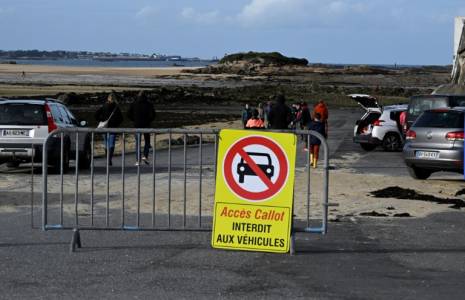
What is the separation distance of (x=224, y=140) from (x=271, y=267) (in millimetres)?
1428

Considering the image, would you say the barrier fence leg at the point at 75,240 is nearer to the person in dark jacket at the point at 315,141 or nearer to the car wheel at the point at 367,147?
the person in dark jacket at the point at 315,141

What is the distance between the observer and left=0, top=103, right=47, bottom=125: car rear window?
19.8 m

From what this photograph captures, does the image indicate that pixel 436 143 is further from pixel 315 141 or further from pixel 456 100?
pixel 456 100

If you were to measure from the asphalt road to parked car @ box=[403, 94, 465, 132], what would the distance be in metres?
13.6

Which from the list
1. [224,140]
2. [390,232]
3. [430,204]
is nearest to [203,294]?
[224,140]

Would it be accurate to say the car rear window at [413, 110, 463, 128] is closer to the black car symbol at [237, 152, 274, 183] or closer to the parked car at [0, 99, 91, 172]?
the parked car at [0, 99, 91, 172]

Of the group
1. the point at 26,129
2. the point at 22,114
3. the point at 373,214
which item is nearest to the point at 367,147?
the point at 22,114

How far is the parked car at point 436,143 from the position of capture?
18.4 metres

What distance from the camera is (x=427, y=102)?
85.5 ft

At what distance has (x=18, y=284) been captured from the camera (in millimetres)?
8586

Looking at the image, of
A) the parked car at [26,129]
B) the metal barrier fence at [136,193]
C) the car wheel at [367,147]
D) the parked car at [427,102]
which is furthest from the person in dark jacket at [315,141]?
the car wheel at [367,147]

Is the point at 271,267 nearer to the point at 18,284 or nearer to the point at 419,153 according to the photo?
the point at 18,284

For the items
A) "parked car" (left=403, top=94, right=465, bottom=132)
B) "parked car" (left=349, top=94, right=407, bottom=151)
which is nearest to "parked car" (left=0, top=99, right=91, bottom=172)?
"parked car" (left=403, top=94, right=465, bottom=132)

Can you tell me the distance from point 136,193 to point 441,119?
6640 mm
